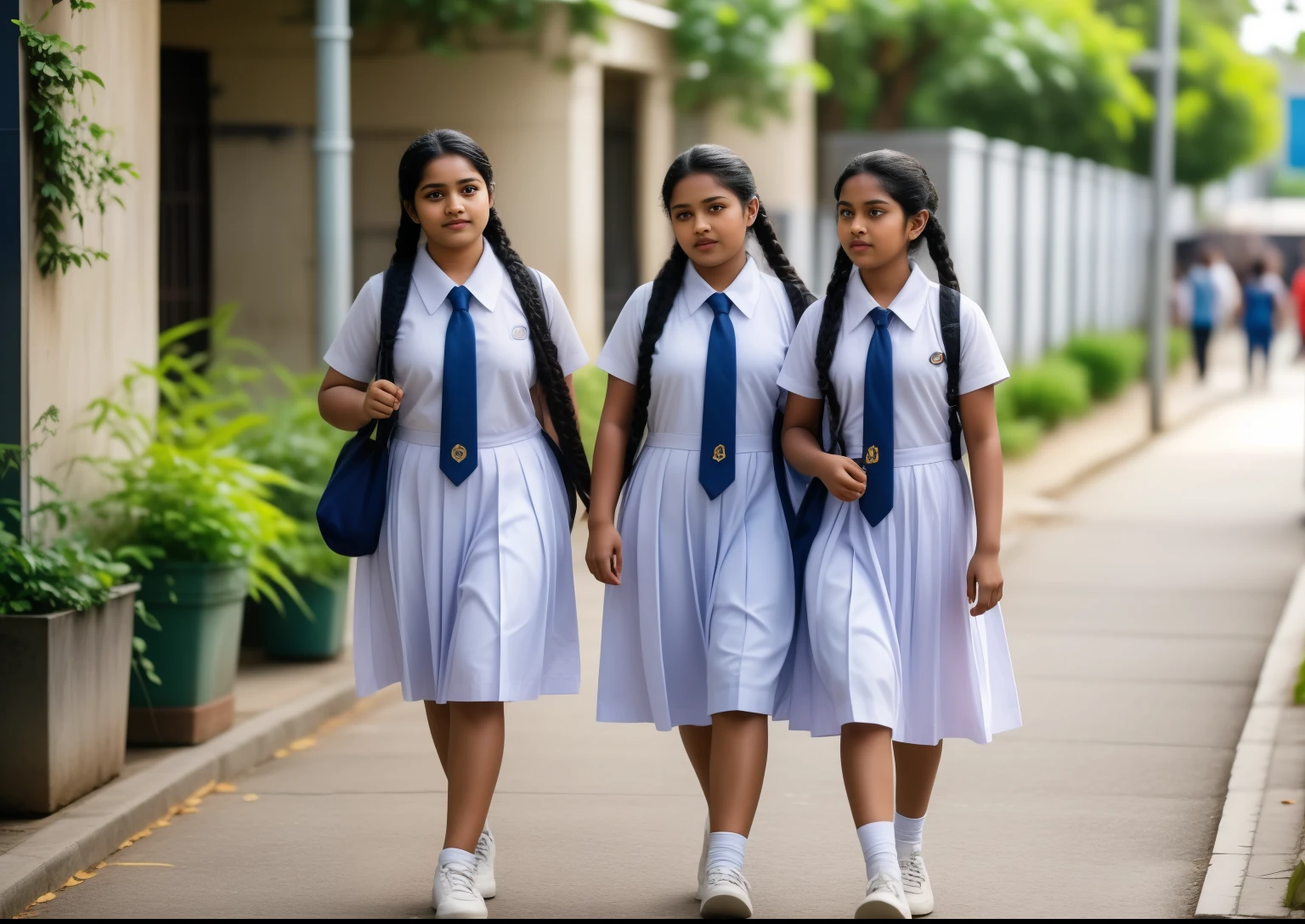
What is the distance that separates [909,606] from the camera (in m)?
4.93

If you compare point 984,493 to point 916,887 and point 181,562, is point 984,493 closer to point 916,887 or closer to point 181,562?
point 916,887

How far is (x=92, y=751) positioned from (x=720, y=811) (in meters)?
2.32

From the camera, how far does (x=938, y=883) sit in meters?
5.48

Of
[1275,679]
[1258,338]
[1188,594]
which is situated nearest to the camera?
[1275,679]

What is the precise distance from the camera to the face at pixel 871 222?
4.83 m

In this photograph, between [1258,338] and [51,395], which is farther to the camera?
[1258,338]

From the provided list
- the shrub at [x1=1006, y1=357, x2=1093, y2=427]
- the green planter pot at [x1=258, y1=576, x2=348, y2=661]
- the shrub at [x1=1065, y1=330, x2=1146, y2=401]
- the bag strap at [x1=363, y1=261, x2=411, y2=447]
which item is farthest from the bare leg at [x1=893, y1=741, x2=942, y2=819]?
the shrub at [x1=1065, y1=330, x2=1146, y2=401]

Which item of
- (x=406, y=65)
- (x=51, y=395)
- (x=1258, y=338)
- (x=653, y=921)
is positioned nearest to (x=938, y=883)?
(x=653, y=921)

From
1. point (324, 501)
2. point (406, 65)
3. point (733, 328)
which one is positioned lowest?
point (324, 501)

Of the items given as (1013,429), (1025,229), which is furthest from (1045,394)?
(1025,229)

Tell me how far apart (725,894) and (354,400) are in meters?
1.54

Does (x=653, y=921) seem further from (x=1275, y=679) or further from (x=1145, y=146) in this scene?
(x=1145, y=146)

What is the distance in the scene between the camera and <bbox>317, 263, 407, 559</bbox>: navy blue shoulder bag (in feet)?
16.7

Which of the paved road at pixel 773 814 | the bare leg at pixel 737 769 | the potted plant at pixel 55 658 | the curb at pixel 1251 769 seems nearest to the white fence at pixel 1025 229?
the curb at pixel 1251 769
